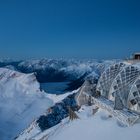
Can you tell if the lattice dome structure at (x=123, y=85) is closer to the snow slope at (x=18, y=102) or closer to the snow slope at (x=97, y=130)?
the snow slope at (x=97, y=130)

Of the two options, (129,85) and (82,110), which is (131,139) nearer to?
(129,85)

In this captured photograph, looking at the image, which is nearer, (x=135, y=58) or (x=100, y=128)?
(x=100, y=128)

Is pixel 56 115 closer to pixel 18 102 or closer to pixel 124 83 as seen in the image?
pixel 124 83

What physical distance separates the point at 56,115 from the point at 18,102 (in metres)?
66.4

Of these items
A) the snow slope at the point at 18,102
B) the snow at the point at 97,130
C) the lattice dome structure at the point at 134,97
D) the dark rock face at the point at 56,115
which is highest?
the lattice dome structure at the point at 134,97

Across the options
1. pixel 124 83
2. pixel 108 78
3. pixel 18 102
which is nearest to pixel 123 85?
pixel 124 83

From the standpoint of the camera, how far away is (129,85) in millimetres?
49031

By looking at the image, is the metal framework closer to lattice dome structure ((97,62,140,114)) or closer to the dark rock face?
lattice dome structure ((97,62,140,114))

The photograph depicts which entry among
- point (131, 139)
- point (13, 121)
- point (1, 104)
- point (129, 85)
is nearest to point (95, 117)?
point (129, 85)

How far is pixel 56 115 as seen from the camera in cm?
9731

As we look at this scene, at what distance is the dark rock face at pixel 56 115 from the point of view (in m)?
88.3

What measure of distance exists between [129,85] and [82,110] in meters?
10.4

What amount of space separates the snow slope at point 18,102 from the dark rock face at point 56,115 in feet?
86.2

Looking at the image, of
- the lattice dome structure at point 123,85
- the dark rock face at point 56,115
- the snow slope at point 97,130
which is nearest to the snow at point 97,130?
the snow slope at point 97,130
